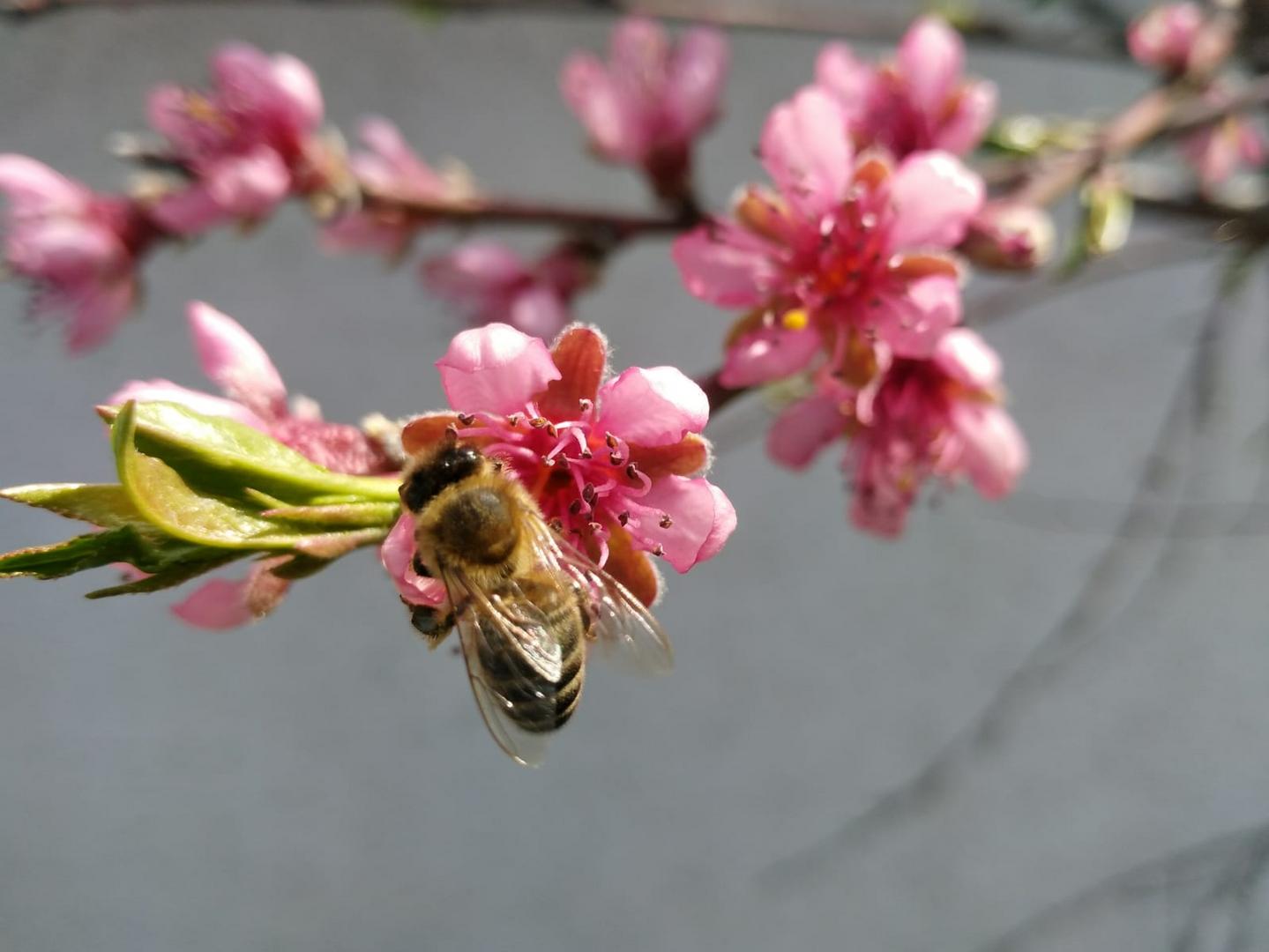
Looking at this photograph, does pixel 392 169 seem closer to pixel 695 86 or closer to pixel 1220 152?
pixel 695 86

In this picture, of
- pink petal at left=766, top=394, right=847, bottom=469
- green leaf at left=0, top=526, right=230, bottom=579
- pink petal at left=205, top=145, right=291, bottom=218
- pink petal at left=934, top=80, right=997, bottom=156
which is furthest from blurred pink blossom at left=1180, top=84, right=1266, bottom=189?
green leaf at left=0, top=526, right=230, bottom=579

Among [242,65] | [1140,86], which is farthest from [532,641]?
[1140,86]

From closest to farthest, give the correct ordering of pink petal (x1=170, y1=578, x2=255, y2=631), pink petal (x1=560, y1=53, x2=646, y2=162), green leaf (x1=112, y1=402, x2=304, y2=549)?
green leaf (x1=112, y1=402, x2=304, y2=549), pink petal (x1=170, y1=578, x2=255, y2=631), pink petal (x1=560, y1=53, x2=646, y2=162)

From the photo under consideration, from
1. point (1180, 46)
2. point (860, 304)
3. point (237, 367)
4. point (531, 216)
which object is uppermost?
point (1180, 46)

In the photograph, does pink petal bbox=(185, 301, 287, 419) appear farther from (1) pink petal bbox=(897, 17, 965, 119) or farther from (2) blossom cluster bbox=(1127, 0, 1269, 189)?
(2) blossom cluster bbox=(1127, 0, 1269, 189)

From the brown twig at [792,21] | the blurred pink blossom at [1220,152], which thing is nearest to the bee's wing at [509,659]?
the brown twig at [792,21]

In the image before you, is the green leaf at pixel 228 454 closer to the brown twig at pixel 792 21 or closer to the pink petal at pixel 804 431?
the pink petal at pixel 804 431

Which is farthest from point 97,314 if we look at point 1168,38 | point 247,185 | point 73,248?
point 1168,38

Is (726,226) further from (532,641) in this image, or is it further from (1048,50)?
(1048,50)
